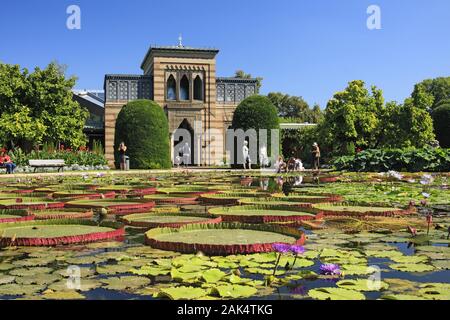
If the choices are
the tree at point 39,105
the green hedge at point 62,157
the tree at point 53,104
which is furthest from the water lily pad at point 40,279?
the tree at point 53,104

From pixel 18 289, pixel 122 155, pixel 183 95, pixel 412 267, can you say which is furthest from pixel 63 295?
pixel 183 95

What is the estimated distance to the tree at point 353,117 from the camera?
30.2 m

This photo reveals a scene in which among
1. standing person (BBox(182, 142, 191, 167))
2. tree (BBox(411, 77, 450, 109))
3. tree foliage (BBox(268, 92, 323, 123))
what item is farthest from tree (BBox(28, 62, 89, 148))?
tree (BBox(411, 77, 450, 109))

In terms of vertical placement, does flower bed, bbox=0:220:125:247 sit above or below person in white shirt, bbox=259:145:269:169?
below

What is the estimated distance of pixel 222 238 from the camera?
4008 mm

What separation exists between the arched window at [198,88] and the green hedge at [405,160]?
58.4 feet

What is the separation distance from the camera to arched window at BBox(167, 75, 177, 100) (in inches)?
1358

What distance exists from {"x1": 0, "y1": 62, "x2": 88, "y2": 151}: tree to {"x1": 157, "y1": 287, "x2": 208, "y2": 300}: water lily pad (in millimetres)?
27639

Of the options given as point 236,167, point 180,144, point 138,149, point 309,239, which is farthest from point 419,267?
point 180,144

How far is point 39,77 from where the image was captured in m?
29.5

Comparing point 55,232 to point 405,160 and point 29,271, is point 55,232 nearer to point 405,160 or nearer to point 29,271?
point 29,271

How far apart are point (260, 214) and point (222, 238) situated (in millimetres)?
1537

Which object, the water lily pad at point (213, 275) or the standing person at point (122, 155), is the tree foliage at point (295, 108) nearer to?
the standing person at point (122, 155)

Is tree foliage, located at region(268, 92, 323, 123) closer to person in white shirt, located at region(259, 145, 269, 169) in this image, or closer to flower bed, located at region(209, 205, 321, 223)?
person in white shirt, located at region(259, 145, 269, 169)
